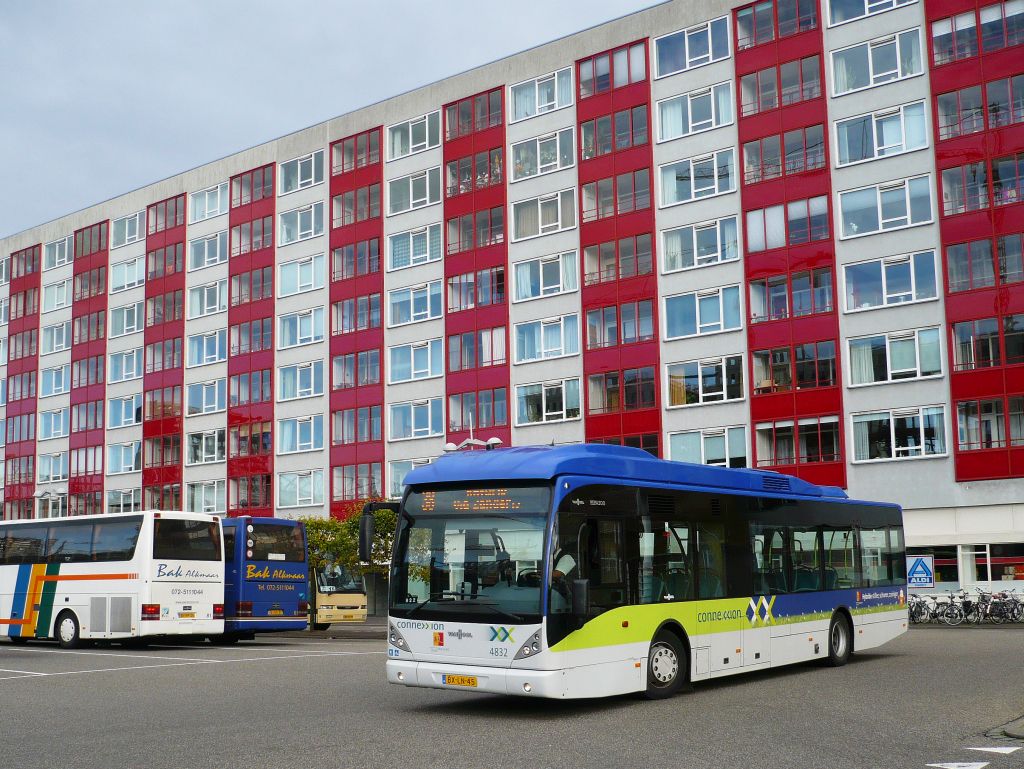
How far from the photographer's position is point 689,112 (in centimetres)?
4981

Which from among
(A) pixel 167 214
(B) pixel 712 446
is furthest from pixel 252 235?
(B) pixel 712 446

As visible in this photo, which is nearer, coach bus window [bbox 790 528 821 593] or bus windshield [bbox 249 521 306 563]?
coach bus window [bbox 790 528 821 593]

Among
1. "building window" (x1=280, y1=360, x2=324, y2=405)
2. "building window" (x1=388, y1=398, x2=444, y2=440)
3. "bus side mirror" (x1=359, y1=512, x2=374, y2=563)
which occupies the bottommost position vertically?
"bus side mirror" (x1=359, y1=512, x2=374, y2=563)

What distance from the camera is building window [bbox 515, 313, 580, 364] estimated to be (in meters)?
52.5

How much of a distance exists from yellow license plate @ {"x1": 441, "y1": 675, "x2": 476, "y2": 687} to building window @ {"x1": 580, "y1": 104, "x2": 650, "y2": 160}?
40159 millimetres

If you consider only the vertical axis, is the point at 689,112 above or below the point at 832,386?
above

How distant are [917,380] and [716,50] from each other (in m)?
16.0

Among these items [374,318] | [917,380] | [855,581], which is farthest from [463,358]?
[855,581]

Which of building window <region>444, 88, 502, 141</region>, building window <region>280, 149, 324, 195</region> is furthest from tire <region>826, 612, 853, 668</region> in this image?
building window <region>280, 149, 324, 195</region>

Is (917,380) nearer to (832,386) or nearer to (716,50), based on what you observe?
(832,386)

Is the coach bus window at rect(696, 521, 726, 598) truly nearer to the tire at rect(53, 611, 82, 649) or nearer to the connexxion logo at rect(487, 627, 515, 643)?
the connexxion logo at rect(487, 627, 515, 643)

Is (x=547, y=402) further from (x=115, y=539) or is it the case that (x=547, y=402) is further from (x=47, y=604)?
(x=115, y=539)

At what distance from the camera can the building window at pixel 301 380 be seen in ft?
204

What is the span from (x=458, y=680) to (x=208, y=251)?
5903cm
